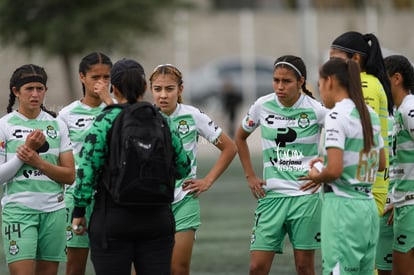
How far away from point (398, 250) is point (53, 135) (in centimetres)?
300

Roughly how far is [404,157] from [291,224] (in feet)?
3.64

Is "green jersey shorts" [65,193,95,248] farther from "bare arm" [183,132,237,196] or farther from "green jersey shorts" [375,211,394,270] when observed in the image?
"green jersey shorts" [375,211,394,270]

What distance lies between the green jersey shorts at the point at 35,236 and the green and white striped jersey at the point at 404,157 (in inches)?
111

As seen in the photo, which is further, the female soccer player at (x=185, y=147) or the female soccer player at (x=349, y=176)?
the female soccer player at (x=185, y=147)

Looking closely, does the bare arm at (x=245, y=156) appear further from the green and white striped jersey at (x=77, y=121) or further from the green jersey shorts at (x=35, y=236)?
the green jersey shorts at (x=35, y=236)

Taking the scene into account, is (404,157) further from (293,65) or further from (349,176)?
(349,176)

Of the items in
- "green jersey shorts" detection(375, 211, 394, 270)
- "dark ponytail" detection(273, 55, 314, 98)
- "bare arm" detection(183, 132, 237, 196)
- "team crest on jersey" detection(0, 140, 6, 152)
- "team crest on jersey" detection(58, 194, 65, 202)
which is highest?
"dark ponytail" detection(273, 55, 314, 98)

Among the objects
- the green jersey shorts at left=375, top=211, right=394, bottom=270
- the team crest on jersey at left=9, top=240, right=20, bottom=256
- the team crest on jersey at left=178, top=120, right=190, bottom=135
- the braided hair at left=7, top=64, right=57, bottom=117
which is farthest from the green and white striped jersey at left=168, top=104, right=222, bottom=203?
the green jersey shorts at left=375, top=211, right=394, bottom=270

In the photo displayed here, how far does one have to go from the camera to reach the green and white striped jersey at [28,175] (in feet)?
27.6

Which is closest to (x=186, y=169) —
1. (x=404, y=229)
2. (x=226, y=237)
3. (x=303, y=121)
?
(x=303, y=121)

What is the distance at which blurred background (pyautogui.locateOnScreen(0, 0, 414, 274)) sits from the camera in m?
36.7

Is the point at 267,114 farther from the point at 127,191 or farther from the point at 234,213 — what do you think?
the point at 234,213

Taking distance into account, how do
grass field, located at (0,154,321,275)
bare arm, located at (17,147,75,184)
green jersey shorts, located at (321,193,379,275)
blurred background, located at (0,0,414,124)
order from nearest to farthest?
green jersey shorts, located at (321,193,379,275) → bare arm, located at (17,147,75,184) → grass field, located at (0,154,321,275) → blurred background, located at (0,0,414,124)

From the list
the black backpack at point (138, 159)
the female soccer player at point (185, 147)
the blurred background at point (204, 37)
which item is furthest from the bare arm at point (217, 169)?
the blurred background at point (204, 37)
